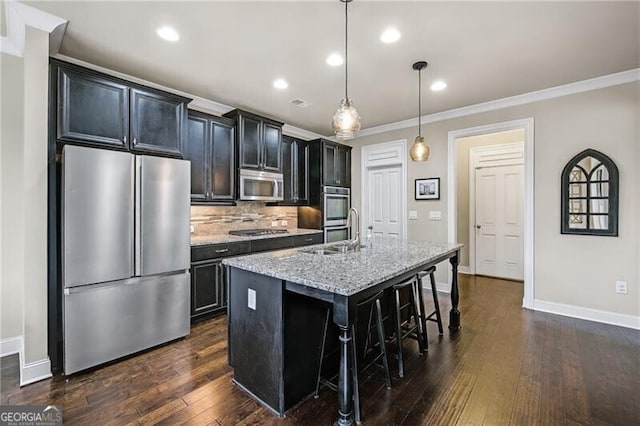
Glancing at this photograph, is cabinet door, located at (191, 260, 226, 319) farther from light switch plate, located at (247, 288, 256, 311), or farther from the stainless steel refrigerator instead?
light switch plate, located at (247, 288, 256, 311)

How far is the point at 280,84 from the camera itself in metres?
3.40

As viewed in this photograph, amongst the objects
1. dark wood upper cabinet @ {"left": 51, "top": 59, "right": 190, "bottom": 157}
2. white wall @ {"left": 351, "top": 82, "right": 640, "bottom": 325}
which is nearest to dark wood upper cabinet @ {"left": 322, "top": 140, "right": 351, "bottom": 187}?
white wall @ {"left": 351, "top": 82, "right": 640, "bottom": 325}

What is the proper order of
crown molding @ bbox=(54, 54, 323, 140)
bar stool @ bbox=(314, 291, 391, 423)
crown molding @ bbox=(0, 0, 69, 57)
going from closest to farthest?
bar stool @ bbox=(314, 291, 391, 423) → crown molding @ bbox=(0, 0, 69, 57) → crown molding @ bbox=(54, 54, 323, 140)

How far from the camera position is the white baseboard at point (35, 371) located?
2119 millimetres

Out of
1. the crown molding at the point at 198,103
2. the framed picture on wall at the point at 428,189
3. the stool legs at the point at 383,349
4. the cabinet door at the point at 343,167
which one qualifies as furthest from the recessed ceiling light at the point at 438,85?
the stool legs at the point at 383,349

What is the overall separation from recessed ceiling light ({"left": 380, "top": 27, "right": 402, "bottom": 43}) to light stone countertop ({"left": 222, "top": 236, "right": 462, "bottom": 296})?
1796 mm

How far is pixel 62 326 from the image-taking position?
2252mm

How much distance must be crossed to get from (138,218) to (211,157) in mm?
1338

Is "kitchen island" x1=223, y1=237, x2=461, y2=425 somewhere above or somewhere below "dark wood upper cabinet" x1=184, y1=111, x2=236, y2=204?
below

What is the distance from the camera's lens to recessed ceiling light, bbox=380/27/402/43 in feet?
7.74

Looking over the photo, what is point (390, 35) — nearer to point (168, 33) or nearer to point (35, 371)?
point (168, 33)

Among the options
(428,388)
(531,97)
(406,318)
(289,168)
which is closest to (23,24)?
(289,168)

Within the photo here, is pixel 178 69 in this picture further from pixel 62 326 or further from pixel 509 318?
pixel 509 318

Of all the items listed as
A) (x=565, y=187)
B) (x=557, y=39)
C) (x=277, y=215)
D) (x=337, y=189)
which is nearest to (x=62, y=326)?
(x=277, y=215)
